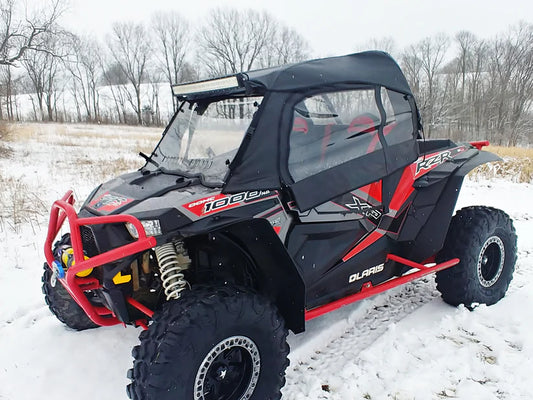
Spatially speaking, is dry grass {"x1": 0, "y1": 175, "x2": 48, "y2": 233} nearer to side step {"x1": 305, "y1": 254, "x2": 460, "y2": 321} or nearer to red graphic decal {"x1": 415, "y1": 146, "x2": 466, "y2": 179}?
side step {"x1": 305, "y1": 254, "x2": 460, "y2": 321}

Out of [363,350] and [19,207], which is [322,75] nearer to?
[363,350]

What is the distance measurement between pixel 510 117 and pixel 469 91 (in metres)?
5.78

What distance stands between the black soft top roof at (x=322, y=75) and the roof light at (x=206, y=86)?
15 mm

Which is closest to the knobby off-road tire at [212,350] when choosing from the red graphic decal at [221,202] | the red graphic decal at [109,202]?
the red graphic decal at [221,202]

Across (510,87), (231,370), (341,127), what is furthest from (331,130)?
(510,87)

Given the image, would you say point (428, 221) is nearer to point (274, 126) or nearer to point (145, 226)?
point (274, 126)

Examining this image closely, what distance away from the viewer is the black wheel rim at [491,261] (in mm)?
3819

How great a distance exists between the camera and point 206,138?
10.0 ft

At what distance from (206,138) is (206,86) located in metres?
0.39

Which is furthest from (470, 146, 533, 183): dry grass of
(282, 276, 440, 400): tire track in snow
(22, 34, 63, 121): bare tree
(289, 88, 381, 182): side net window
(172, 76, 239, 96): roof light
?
(22, 34, 63, 121): bare tree

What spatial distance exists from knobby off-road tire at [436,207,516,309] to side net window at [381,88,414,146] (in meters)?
1.07

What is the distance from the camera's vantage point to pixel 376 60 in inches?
126

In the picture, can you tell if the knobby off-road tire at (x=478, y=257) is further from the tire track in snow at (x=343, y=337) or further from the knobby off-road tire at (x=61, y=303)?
the knobby off-road tire at (x=61, y=303)

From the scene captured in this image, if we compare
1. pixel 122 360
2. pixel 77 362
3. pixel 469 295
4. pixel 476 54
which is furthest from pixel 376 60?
pixel 476 54
